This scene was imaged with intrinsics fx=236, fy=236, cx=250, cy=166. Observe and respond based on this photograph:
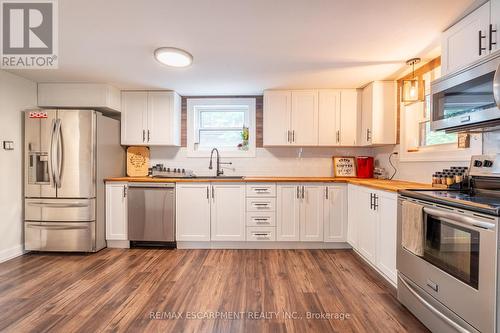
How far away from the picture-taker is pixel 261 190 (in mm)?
3211

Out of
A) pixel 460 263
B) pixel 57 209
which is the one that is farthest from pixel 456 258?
pixel 57 209

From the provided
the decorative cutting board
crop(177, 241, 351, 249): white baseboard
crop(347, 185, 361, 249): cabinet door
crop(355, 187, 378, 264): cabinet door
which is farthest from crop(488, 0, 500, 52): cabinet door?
the decorative cutting board

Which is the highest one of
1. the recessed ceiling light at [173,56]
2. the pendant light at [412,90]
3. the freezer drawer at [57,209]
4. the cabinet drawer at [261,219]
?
the recessed ceiling light at [173,56]

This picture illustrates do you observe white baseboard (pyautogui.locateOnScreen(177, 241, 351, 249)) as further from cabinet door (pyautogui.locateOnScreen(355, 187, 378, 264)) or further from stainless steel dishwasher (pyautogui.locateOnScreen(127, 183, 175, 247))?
cabinet door (pyautogui.locateOnScreen(355, 187, 378, 264))

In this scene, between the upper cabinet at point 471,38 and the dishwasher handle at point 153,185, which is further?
the dishwasher handle at point 153,185

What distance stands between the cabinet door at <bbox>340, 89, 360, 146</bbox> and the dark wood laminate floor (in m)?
1.65

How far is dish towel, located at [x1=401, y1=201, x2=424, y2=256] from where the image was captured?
65.7 inches

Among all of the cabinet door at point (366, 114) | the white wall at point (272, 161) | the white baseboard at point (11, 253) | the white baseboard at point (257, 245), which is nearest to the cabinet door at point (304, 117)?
the white wall at point (272, 161)

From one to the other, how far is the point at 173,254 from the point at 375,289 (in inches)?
91.4

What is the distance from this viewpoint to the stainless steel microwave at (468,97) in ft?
4.75

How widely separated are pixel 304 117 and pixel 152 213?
254 centimetres

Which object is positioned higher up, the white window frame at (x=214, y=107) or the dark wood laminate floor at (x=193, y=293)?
the white window frame at (x=214, y=107)

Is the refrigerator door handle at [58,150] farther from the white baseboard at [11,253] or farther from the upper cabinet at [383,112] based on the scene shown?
the upper cabinet at [383,112]

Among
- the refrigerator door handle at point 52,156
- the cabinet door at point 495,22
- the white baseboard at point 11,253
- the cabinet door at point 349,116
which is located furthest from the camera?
the cabinet door at point 349,116
